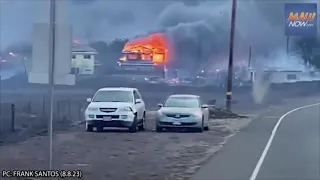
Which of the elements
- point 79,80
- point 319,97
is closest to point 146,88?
point 79,80

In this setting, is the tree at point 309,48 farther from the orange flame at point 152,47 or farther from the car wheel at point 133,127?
the car wheel at point 133,127

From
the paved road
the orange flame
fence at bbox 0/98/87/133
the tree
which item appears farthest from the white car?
the orange flame

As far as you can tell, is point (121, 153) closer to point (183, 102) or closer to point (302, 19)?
point (183, 102)

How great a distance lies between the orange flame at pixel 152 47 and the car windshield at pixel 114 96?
1165 inches

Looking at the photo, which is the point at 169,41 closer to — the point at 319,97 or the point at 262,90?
the point at 262,90

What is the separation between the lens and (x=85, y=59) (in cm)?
5750

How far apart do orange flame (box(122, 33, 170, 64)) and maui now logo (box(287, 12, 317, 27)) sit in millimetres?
16916

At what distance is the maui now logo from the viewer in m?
42.4

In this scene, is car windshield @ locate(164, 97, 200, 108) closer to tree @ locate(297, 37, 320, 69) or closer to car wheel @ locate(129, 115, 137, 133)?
car wheel @ locate(129, 115, 137, 133)

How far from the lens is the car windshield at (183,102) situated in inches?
1204

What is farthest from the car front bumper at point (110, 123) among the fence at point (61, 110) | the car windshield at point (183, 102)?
the fence at point (61, 110)

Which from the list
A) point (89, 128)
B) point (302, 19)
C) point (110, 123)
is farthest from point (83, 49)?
point (110, 123)

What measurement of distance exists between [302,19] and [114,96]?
16.9 m

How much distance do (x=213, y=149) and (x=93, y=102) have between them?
23.3ft
